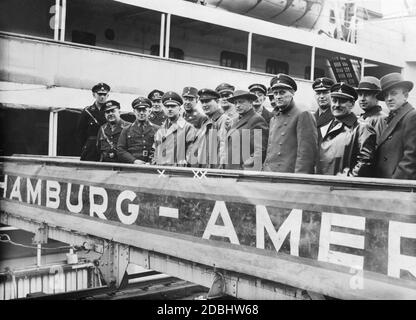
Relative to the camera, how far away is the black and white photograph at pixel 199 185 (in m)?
2.37

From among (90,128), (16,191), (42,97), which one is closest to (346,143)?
(16,191)

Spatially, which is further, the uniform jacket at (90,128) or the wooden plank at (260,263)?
the uniform jacket at (90,128)

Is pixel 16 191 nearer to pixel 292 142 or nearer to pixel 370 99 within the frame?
pixel 292 142

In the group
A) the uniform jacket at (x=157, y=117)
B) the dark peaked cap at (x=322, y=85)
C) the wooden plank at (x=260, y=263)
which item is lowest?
the wooden plank at (x=260, y=263)

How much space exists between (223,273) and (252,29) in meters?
7.94

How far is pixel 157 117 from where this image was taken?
571 cm

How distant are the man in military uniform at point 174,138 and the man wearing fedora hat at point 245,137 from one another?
0.53 meters

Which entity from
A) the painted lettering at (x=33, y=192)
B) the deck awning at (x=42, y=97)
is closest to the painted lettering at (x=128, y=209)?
Answer: the painted lettering at (x=33, y=192)

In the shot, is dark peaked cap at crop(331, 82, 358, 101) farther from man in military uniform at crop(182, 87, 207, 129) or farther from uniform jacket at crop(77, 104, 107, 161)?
uniform jacket at crop(77, 104, 107, 161)

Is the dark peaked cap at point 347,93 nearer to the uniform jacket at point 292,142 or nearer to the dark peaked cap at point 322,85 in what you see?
the uniform jacket at point 292,142

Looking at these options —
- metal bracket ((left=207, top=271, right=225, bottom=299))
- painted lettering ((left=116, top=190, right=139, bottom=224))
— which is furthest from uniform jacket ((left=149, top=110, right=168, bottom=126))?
metal bracket ((left=207, top=271, right=225, bottom=299))

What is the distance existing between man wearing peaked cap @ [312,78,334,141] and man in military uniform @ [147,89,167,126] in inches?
85.0

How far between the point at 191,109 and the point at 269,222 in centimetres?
226

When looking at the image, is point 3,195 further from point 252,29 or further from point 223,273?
point 252,29
